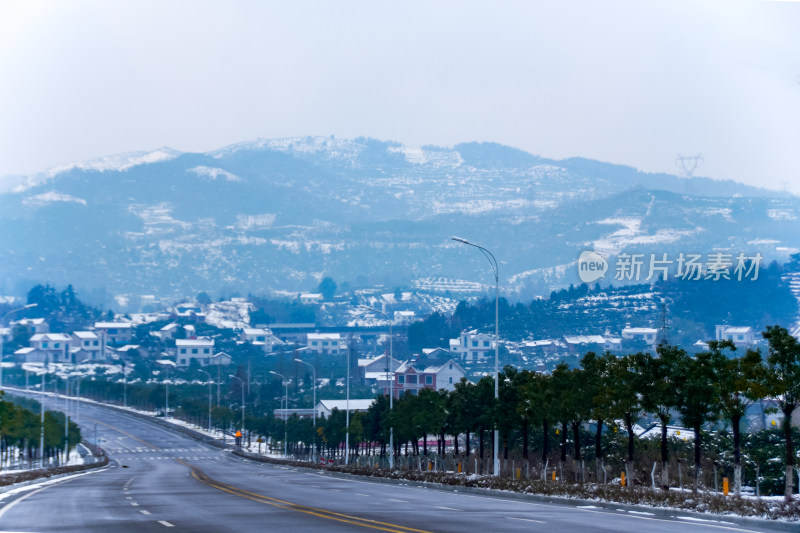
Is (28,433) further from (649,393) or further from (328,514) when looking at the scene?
(328,514)

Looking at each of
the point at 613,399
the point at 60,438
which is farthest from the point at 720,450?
the point at 60,438

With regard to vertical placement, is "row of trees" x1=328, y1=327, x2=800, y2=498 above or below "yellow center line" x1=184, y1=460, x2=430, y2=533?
above

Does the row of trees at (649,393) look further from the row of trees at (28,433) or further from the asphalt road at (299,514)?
the row of trees at (28,433)

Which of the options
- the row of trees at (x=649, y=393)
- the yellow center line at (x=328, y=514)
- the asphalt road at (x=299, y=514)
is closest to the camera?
the yellow center line at (x=328, y=514)

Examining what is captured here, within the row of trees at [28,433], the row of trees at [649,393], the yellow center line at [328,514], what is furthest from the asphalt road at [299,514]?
the row of trees at [28,433]

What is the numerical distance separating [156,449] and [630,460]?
133 meters

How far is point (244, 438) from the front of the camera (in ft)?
655

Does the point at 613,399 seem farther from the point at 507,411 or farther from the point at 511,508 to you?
the point at 511,508

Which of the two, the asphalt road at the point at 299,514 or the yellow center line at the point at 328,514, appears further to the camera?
the asphalt road at the point at 299,514

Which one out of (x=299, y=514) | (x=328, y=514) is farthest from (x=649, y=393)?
(x=299, y=514)

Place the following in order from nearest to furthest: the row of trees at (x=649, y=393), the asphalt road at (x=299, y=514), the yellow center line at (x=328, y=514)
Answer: the yellow center line at (x=328, y=514), the asphalt road at (x=299, y=514), the row of trees at (x=649, y=393)

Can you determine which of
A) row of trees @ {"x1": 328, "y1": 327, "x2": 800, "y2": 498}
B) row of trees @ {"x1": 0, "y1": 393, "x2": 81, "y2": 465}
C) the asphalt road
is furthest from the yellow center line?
row of trees @ {"x1": 0, "y1": 393, "x2": 81, "y2": 465}

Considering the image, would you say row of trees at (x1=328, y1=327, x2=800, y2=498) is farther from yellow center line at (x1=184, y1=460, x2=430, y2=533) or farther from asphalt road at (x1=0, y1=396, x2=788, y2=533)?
yellow center line at (x1=184, y1=460, x2=430, y2=533)

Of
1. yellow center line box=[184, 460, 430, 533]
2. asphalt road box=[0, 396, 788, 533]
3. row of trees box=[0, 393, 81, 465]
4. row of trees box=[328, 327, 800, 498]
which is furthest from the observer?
row of trees box=[0, 393, 81, 465]
